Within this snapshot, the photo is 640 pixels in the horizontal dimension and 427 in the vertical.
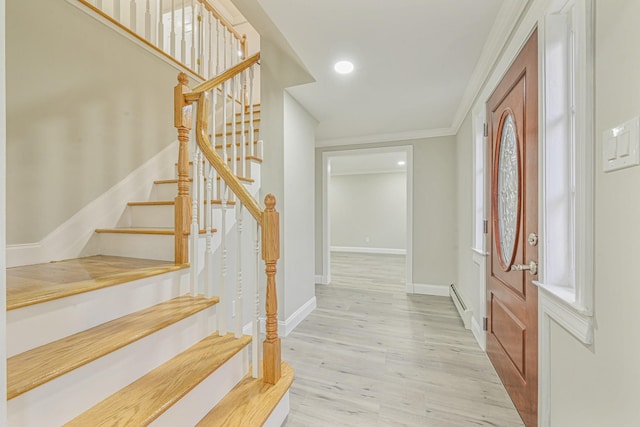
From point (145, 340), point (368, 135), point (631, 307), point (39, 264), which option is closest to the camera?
point (631, 307)

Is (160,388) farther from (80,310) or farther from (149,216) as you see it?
(149,216)

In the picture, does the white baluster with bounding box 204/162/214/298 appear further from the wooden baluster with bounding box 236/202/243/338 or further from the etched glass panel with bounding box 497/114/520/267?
the etched glass panel with bounding box 497/114/520/267

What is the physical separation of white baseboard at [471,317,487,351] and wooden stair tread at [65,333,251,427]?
6.20 feet

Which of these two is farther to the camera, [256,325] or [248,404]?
[256,325]

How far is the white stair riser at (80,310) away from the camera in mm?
935

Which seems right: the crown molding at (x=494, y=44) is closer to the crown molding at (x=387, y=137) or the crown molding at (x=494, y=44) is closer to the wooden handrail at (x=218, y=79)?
the crown molding at (x=387, y=137)

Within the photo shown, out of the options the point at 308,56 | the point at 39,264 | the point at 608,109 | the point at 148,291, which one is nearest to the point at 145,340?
the point at 148,291

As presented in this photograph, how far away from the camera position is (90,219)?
6.72 feet

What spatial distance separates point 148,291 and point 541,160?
203 cm

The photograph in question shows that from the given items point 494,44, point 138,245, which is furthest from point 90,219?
point 494,44

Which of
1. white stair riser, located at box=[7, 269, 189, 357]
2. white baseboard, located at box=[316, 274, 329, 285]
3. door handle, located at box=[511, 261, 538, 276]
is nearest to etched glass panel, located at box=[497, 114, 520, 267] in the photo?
door handle, located at box=[511, 261, 538, 276]

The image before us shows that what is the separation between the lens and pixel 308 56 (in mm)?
2043

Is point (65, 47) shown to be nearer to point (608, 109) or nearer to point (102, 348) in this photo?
point (102, 348)

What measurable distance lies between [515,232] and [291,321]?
77.0 inches
